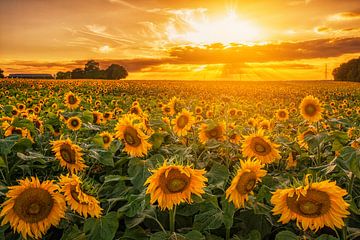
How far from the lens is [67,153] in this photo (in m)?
3.84

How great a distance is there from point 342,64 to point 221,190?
91176 mm

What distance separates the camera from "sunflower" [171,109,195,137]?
201 inches

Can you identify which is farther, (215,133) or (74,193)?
(215,133)

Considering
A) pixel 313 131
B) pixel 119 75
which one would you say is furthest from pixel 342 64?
pixel 313 131

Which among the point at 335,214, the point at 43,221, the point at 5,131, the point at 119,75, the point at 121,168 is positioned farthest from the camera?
the point at 119,75

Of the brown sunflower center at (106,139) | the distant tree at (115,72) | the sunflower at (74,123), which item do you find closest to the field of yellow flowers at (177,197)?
the brown sunflower center at (106,139)

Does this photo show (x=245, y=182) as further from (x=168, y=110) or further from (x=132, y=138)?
(x=168, y=110)

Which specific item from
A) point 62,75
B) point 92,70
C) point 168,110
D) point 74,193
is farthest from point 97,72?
point 74,193

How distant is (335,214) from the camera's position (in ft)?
8.64

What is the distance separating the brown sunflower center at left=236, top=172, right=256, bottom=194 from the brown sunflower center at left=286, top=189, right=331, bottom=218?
279mm

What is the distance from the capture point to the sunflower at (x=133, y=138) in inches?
158

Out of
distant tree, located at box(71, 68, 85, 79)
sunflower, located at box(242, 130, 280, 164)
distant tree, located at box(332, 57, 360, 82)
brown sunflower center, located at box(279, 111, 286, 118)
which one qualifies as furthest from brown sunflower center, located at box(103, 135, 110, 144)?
distant tree, located at box(332, 57, 360, 82)

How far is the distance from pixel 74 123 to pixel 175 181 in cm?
374

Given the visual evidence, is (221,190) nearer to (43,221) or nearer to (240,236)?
(240,236)
